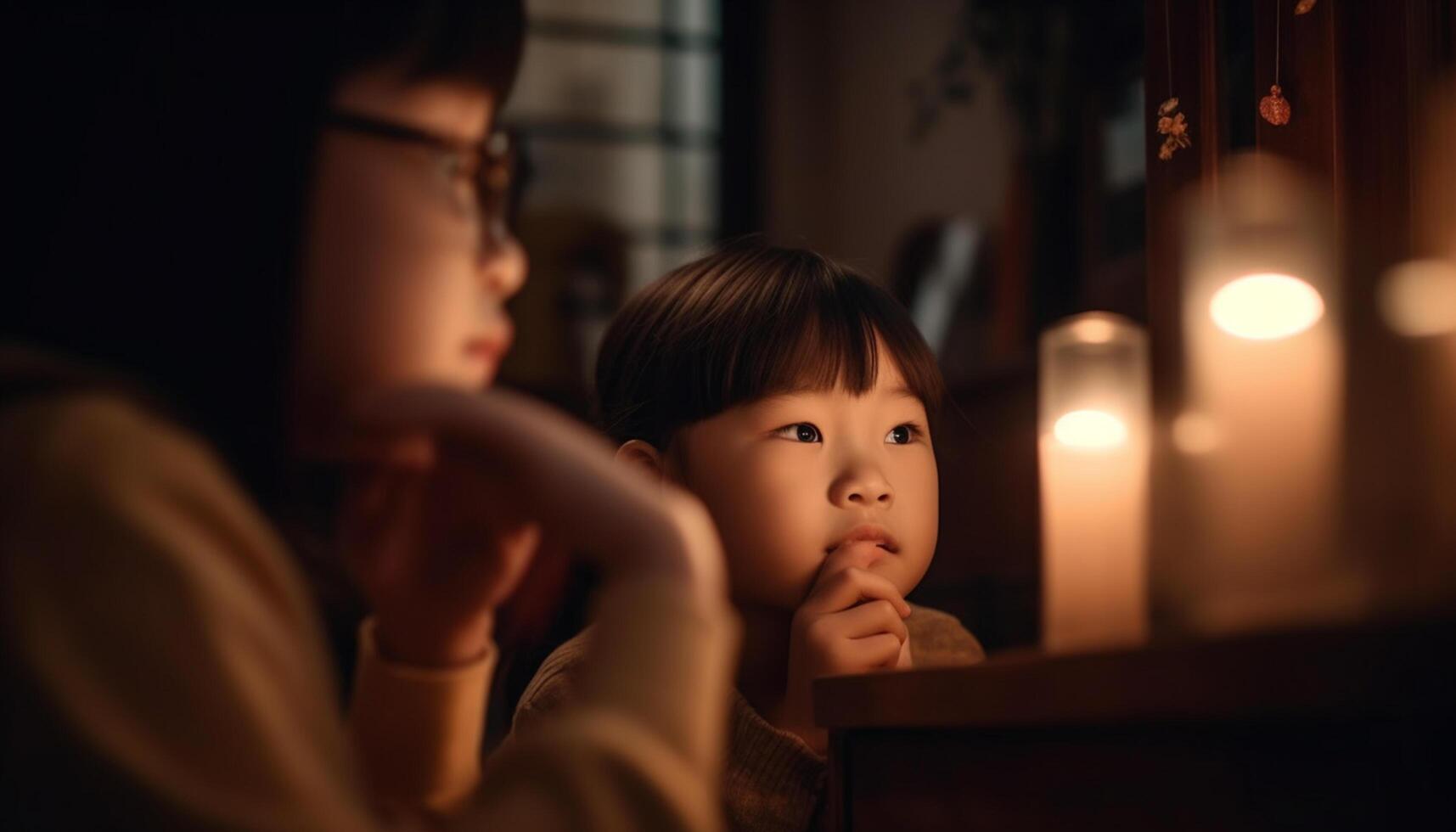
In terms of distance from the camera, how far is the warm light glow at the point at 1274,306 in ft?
2.59

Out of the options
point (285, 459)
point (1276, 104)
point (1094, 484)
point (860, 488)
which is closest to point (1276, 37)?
point (1276, 104)

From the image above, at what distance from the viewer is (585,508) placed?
0.56 metres

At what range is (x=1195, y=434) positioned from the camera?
3.19ft

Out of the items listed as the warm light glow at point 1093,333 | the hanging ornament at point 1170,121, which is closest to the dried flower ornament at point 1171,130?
the hanging ornament at point 1170,121

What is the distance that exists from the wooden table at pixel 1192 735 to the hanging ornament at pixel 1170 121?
50 cm

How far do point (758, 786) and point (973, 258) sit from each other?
233 cm

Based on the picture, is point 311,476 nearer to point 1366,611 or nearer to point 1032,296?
point 1366,611

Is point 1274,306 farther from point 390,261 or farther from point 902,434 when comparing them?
point 390,261

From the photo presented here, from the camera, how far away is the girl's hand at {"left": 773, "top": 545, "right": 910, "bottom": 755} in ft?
3.28

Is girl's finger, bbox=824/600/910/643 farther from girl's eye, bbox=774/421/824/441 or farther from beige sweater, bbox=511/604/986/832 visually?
girl's eye, bbox=774/421/824/441

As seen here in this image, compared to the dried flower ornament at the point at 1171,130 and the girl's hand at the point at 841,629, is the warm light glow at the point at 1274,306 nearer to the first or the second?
the dried flower ornament at the point at 1171,130

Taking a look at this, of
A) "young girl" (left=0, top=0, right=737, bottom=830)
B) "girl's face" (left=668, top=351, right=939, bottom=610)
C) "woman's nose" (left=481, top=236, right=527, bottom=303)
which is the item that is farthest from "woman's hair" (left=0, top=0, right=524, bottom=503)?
"girl's face" (left=668, top=351, right=939, bottom=610)

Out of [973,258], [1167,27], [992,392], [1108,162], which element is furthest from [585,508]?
[973,258]

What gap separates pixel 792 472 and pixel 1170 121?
40 centimetres
